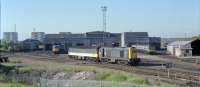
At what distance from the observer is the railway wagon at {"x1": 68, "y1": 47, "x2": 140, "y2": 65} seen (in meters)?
73.3

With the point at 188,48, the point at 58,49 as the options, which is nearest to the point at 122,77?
the point at 188,48

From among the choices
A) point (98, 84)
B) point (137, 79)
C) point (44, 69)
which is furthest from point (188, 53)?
point (98, 84)

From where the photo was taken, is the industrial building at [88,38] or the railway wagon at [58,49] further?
Answer: the industrial building at [88,38]

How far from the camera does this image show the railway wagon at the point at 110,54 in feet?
241

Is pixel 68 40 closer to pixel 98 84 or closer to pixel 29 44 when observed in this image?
pixel 29 44

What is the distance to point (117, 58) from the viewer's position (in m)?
75.6

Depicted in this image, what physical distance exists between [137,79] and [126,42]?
368 ft

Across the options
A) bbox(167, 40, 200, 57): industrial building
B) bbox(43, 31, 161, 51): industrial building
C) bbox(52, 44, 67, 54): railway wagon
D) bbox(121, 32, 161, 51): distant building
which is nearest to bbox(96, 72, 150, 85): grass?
bbox(167, 40, 200, 57): industrial building

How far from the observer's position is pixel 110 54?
257 ft

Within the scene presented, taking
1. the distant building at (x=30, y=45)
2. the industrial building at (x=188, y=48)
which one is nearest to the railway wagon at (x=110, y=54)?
the industrial building at (x=188, y=48)

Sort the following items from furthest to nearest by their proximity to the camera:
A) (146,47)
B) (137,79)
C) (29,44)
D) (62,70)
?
(29,44) < (146,47) < (62,70) < (137,79)

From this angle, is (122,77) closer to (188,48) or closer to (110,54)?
(110,54)

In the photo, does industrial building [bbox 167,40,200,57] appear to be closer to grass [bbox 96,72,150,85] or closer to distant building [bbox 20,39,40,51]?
grass [bbox 96,72,150,85]

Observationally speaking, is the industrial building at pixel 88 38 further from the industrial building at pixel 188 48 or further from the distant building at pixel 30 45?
the industrial building at pixel 188 48
